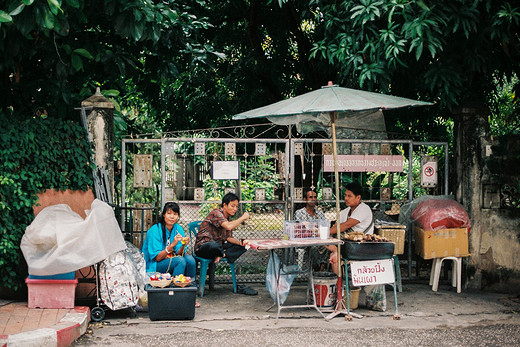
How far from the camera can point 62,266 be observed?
6.05m

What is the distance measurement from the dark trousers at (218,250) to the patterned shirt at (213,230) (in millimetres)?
72

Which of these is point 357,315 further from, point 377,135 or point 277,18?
point 277,18

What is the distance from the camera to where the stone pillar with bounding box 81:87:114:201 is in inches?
300

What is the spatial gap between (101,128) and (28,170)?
3.80ft

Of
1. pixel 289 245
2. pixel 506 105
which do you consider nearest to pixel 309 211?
pixel 289 245

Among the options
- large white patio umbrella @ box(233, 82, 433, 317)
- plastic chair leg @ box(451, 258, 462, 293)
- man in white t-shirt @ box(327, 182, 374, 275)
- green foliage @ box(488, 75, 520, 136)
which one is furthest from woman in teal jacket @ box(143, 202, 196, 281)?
green foliage @ box(488, 75, 520, 136)

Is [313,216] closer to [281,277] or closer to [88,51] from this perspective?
[281,277]

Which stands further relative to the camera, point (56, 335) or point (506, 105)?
point (506, 105)

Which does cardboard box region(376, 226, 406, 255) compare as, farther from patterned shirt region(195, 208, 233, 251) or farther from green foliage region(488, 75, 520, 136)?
green foliage region(488, 75, 520, 136)

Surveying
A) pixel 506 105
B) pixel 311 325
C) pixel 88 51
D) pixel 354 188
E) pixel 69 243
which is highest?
pixel 88 51

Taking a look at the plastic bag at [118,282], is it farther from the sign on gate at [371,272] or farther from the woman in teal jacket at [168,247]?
the sign on gate at [371,272]

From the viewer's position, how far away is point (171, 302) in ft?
21.2

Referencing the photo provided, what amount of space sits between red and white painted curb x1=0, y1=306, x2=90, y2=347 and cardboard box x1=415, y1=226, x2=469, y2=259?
173 inches

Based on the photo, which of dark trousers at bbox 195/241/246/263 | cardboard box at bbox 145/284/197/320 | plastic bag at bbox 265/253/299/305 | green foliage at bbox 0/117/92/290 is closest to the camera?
cardboard box at bbox 145/284/197/320
